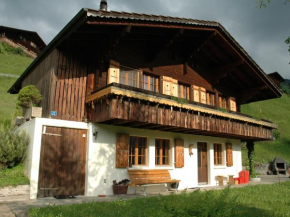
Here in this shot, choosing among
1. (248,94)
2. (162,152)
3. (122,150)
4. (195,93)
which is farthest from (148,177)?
(248,94)

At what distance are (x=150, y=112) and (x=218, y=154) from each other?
731 cm

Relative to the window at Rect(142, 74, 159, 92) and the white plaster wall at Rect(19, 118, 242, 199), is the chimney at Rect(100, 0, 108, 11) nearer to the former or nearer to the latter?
the window at Rect(142, 74, 159, 92)

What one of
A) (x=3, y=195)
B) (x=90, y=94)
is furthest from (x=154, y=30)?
(x=3, y=195)

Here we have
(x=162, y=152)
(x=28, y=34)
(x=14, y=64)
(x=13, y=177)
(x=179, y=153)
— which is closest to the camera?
(x=13, y=177)

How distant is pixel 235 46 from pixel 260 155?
66.6ft

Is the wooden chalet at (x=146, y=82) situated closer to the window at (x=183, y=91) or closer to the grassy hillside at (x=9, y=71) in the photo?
the window at (x=183, y=91)

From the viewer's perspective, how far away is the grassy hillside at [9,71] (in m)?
26.3

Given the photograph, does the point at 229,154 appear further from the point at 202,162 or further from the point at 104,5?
the point at 104,5

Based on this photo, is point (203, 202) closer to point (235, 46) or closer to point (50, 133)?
point (50, 133)

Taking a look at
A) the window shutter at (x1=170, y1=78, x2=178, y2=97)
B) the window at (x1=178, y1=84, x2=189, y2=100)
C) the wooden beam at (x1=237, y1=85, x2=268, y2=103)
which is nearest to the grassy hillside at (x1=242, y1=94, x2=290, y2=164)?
the wooden beam at (x1=237, y1=85, x2=268, y2=103)

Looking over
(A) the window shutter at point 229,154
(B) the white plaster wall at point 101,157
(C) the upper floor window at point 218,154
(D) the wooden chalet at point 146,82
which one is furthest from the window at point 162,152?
(A) the window shutter at point 229,154

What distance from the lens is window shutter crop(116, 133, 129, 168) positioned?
1041cm

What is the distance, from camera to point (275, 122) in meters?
43.0

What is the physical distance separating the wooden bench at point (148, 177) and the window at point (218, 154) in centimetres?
457
